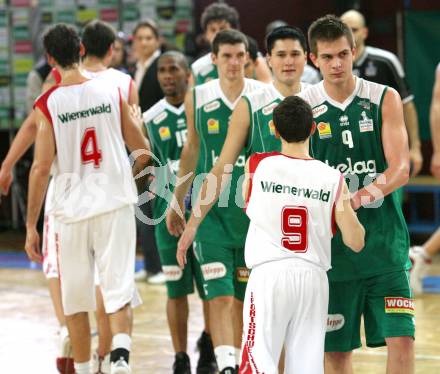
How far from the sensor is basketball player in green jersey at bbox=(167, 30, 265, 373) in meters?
6.98

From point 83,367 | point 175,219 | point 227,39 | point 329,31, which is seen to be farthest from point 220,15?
point 329,31

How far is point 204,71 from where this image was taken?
28.0ft

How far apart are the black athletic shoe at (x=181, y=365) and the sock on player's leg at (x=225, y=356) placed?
21.9 inches

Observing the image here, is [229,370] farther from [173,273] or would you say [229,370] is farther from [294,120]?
[294,120]

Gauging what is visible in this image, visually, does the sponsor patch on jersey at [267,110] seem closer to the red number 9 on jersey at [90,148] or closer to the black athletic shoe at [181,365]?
the red number 9 on jersey at [90,148]

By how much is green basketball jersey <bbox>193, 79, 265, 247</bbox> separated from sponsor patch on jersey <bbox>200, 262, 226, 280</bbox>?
0.48 ft

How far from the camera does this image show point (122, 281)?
22.2ft

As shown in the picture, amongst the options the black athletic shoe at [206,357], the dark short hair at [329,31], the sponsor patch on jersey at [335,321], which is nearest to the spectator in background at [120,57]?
the black athletic shoe at [206,357]

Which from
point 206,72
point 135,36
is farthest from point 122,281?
point 135,36

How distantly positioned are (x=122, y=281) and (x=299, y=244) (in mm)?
1836

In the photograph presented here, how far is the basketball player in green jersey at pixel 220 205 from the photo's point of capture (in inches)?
275

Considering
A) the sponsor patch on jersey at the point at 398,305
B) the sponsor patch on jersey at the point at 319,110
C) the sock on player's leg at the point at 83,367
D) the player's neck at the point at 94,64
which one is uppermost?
the player's neck at the point at 94,64

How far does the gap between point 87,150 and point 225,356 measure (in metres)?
1.55

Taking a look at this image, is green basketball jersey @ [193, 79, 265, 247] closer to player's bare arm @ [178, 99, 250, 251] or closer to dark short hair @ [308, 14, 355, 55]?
player's bare arm @ [178, 99, 250, 251]
